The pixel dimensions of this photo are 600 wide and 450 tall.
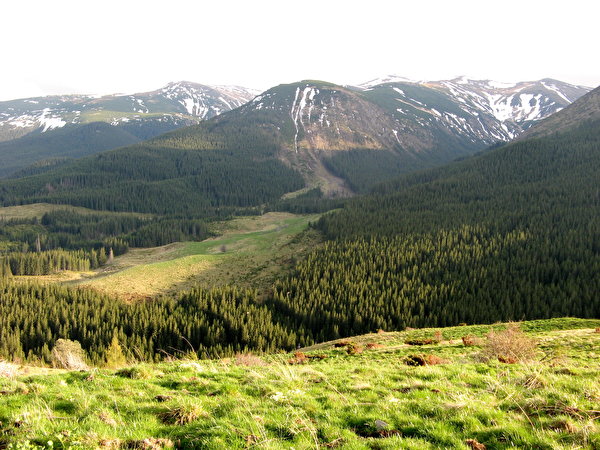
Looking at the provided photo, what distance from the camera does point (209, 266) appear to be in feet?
A: 439

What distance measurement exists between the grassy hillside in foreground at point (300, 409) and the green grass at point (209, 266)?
99721 millimetres

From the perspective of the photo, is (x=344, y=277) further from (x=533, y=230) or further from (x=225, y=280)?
(x=533, y=230)

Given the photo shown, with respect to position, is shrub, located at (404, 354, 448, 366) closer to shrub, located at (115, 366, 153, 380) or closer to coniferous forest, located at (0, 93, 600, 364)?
shrub, located at (115, 366, 153, 380)

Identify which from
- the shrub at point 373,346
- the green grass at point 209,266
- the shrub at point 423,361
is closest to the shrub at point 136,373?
the shrub at point 423,361

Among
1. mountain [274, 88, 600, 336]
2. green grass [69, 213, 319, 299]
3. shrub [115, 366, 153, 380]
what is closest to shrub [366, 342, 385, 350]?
shrub [115, 366, 153, 380]

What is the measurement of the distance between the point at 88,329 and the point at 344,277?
6626 centimetres

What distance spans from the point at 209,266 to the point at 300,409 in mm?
123954

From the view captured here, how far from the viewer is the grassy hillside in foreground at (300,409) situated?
11.7 meters

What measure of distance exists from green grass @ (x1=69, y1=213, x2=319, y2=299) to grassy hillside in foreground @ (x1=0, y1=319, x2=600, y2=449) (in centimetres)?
9972

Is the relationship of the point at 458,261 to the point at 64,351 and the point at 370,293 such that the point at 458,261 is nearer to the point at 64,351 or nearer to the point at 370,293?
the point at 370,293

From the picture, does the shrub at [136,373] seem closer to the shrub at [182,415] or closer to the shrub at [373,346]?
the shrub at [182,415]

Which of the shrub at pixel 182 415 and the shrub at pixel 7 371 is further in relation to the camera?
the shrub at pixel 7 371

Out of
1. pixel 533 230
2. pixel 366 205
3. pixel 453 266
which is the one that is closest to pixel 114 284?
→ pixel 453 266

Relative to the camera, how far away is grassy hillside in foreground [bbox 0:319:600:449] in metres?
11.7
